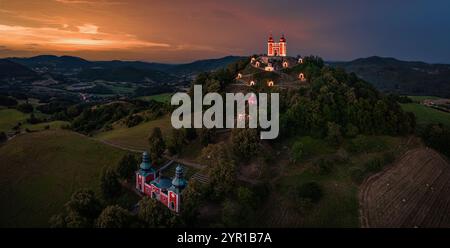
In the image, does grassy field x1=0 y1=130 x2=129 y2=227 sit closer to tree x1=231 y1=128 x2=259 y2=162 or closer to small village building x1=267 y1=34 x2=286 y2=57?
tree x1=231 y1=128 x2=259 y2=162

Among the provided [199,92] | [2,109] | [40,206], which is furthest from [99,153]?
[2,109]

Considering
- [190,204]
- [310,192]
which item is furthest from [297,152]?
[190,204]

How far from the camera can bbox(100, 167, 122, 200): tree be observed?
4488 centimetres

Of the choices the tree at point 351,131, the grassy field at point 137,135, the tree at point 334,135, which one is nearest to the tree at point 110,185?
the grassy field at point 137,135

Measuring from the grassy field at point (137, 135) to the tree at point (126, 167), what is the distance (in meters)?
9.70

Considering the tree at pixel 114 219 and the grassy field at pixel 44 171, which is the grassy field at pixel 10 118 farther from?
the tree at pixel 114 219

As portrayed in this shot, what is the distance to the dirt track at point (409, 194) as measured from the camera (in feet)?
131

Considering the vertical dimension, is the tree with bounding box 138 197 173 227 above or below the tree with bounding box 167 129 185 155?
below

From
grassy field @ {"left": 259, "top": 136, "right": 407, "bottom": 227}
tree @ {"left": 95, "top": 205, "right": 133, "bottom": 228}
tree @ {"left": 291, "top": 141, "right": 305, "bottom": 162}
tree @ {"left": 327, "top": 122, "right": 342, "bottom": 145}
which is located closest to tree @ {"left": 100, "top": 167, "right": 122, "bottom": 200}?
tree @ {"left": 95, "top": 205, "right": 133, "bottom": 228}

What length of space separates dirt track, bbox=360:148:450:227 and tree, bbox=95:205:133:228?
89.7 feet

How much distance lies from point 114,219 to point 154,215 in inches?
151

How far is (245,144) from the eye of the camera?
159 feet

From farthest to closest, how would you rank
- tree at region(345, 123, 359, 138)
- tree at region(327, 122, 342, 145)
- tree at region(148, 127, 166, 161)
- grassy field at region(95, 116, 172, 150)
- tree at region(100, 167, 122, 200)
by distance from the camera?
1. grassy field at region(95, 116, 172, 150)
2. tree at region(345, 123, 359, 138)
3. tree at region(327, 122, 342, 145)
4. tree at region(148, 127, 166, 161)
5. tree at region(100, 167, 122, 200)

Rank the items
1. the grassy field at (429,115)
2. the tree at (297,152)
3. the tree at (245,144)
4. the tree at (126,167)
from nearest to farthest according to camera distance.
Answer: the tree at (126,167)
the tree at (297,152)
the tree at (245,144)
the grassy field at (429,115)
